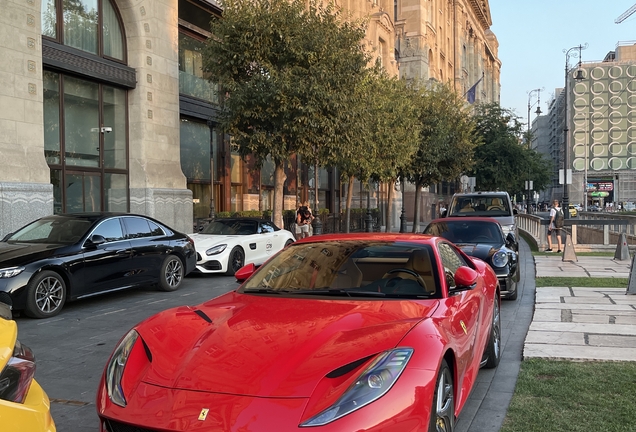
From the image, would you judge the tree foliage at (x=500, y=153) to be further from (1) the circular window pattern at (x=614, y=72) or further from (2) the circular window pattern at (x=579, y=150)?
(1) the circular window pattern at (x=614, y=72)

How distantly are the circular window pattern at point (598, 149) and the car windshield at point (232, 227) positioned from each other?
3651 inches

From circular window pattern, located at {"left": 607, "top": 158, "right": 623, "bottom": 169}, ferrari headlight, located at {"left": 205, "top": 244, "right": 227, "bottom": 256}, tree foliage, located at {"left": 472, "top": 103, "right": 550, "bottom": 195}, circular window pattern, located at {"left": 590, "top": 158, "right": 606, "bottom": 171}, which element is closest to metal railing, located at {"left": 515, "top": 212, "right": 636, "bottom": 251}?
ferrari headlight, located at {"left": 205, "top": 244, "right": 227, "bottom": 256}

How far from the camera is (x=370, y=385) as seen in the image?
2777 millimetres

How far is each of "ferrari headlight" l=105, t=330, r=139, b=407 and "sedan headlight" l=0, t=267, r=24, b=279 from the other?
5.35m

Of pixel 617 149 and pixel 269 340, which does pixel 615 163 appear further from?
pixel 269 340

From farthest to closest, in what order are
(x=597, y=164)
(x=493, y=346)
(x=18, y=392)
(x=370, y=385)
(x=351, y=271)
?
(x=597, y=164) < (x=493, y=346) < (x=351, y=271) < (x=370, y=385) < (x=18, y=392)

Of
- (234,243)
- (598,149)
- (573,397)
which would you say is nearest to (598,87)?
(598,149)

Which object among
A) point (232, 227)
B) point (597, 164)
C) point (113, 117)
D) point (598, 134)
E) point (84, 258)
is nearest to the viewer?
point (84, 258)

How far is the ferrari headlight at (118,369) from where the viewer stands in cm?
299

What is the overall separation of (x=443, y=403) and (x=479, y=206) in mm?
14808

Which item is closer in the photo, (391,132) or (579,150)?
(391,132)

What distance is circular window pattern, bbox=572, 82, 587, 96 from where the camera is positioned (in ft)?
302

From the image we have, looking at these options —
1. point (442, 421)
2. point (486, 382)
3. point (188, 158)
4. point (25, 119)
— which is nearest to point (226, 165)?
point (188, 158)

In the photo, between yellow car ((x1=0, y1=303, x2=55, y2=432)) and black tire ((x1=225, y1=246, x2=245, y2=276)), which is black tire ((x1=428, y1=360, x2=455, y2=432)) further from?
black tire ((x1=225, y1=246, x2=245, y2=276))
